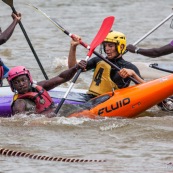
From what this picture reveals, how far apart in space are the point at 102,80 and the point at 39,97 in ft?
3.00

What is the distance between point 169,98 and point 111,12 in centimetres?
1282

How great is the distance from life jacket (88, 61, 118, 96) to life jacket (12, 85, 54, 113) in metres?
0.72

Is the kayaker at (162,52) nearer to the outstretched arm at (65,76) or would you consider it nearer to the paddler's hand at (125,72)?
the paddler's hand at (125,72)

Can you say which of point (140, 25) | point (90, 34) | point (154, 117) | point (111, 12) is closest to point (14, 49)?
point (90, 34)

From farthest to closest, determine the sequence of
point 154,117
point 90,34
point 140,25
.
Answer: point 140,25 → point 90,34 → point 154,117

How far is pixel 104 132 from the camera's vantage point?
9992mm

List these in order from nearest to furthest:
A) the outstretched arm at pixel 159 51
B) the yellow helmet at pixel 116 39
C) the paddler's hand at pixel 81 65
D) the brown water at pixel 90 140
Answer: the brown water at pixel 90 140 → the paddler's hand at pixel 81 65 → the yellow helmet at pixel 116 39 → the outstretched arm at pixel 159 51

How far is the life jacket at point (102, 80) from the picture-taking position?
35.7ft

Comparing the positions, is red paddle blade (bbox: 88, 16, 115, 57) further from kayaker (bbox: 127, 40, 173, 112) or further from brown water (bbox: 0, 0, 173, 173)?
brown water (bbox: 0, 0, 173, 173)

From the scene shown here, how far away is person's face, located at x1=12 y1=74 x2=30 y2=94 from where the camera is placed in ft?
34.0

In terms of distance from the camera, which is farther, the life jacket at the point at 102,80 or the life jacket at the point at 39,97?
the life jacket at the point at 102,80

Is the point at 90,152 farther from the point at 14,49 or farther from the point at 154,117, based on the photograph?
the point at 14,49

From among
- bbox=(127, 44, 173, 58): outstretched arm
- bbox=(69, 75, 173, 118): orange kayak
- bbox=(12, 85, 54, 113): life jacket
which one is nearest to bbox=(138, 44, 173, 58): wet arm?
bbox=(127, 44, 173, 58): outstretched arm

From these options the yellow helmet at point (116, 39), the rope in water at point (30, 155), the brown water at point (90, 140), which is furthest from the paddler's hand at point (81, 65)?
the rope in water at point (30, 155)
